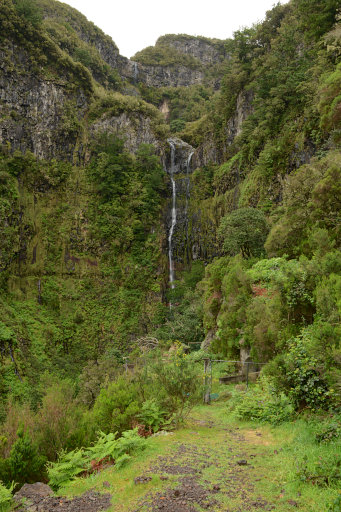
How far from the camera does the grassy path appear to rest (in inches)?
127

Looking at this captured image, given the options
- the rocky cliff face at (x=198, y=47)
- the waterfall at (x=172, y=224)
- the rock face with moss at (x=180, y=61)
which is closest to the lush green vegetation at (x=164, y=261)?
the waterfall at (x=172, y=224)

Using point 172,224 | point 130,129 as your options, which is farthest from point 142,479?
point 130,129

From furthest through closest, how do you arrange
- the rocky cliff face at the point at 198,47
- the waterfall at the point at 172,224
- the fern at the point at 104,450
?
the rocky cliff face at the point at 198,47, the waterfall at the point at 172,224, the fern at the point at 104,450

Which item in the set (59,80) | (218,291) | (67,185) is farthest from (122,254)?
(59,80)

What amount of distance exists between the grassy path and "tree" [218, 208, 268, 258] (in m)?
9.65

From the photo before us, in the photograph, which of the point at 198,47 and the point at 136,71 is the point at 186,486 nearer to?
the point at 136,71

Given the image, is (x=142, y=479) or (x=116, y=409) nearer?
(x=142, y=479)

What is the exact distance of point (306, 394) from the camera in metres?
4.93

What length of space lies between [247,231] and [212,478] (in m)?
11.7

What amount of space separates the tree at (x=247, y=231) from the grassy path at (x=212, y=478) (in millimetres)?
9648

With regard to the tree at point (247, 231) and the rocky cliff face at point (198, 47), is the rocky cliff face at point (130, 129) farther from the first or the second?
the rocky cliff face at point (198, 47)

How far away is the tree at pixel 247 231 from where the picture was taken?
1445cm

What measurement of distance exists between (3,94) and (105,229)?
15183mm

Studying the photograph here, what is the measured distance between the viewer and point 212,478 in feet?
12.8
